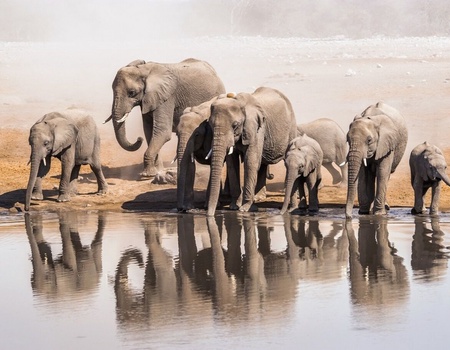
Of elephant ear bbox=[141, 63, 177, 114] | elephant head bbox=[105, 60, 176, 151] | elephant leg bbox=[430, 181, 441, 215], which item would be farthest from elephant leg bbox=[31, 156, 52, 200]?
elephant leg bbox=[430, 181, 441, 215]

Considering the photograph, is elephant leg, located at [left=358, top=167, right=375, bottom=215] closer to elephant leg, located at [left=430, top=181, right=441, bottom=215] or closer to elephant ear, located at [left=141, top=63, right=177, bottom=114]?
elephant leg, located at [left=430, top=181, right=441, bottom=215]

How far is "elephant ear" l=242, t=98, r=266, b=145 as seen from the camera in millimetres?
18078

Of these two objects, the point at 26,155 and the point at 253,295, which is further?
the point at 26,155

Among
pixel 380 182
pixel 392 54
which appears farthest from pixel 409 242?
pixel 392 54

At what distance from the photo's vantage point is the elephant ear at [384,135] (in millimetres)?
17672

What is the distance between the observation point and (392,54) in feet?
148

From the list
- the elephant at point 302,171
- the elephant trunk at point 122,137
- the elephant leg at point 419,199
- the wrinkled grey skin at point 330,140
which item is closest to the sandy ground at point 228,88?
the wrinkled grey skin at point 330,140

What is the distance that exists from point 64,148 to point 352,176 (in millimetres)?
4792

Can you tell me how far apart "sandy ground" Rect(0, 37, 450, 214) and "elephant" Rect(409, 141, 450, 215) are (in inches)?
34.2

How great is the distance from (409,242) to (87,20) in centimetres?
6740

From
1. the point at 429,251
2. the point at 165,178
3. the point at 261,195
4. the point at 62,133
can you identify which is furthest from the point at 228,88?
the point at 429,251

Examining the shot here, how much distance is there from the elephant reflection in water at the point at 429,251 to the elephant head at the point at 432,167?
42.5 inches

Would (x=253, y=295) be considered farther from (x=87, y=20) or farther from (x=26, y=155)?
(x=87, y=20)

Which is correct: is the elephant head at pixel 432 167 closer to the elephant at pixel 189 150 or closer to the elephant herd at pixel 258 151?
the elephant herd at pixel 258 151
